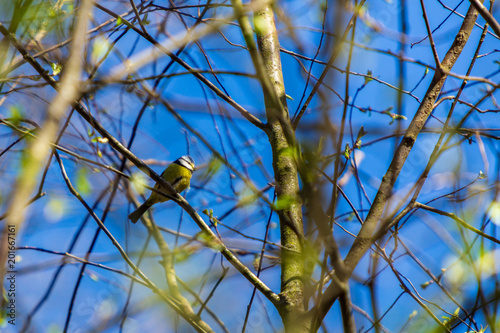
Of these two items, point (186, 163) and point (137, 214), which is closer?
point (137, 214)

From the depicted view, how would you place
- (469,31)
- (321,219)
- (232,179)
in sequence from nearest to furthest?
(321,219), (469,31), (232,179)

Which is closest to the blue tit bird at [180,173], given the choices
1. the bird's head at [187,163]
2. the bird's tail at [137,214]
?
the bird's head at [187,163]

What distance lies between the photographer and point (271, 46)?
239 centimetres

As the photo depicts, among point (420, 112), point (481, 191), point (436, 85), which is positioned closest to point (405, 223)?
point (481, 191)

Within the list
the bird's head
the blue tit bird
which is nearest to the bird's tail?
the blue tit bird

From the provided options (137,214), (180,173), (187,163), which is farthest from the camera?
(187,163)

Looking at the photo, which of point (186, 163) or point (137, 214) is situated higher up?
point (186, 163)

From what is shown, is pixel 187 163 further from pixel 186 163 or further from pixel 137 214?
pixel 137 214

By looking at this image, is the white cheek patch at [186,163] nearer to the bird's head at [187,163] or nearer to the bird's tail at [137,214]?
the bird's head at [187,163]

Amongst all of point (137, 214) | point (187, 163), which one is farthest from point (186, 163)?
point (137, 214)

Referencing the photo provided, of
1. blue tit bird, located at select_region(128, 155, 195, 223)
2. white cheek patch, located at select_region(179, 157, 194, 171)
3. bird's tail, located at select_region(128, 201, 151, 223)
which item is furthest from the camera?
white cheek patch, located at select_region(179, 157, 194, 171)

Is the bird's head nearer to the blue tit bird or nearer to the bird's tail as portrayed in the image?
the blue tit bird

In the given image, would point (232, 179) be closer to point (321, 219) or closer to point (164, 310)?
point (164, 310)

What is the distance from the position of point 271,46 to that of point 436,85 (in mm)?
960
